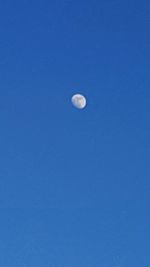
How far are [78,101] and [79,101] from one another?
0.18 m

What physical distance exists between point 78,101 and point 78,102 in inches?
4.6

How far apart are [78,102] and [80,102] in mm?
333

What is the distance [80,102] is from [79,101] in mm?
146

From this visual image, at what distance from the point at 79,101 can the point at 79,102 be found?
0.42 ft

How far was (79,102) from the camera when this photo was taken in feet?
49.3

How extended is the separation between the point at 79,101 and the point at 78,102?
0.85ft

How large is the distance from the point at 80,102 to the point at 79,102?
164 millimetres

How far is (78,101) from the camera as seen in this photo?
49.0 ft

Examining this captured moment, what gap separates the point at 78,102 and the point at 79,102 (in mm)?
169

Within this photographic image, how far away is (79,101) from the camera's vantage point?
49.5 feet

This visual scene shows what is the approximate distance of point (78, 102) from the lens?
14.9 metres

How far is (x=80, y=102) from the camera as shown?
1515 centimetres
